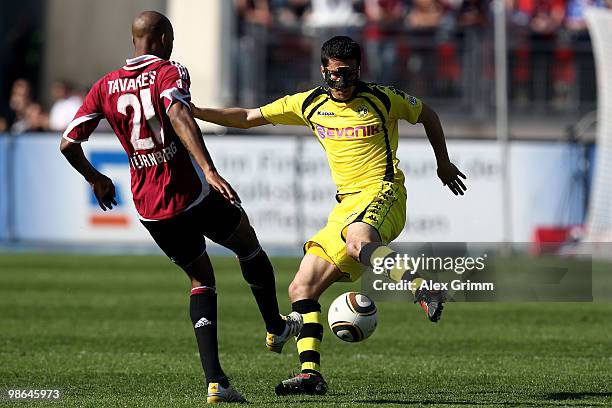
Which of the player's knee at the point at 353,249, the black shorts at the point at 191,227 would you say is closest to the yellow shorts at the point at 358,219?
the player's knee at the point at 353,249

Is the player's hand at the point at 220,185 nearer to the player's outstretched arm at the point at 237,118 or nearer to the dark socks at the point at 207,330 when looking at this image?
the dark socks at the point at 207,330

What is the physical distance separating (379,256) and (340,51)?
136 centimetres

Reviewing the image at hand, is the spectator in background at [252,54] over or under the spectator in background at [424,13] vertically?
under

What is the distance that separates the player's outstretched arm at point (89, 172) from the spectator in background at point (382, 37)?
1455 cm

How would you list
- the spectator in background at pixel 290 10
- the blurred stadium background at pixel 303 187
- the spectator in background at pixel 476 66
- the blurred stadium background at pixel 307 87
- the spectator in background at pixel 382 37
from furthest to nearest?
1. the spectator in background at pixel 290 10
2. the spectator in background at pixel 476 66
3. the spectator in background at pixel 382 37
4. the blurred stadium background at pixel 307 87
5. the blurred stadium background at pixel 303 187

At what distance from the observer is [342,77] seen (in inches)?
329

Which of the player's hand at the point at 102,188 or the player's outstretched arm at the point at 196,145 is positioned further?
the player's hand at the point at 102,188

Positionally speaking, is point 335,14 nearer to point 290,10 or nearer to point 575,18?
point 290,10

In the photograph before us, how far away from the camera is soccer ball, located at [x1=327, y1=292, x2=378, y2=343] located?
8148mm

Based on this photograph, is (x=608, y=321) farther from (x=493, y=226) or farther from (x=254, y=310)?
(x=493, y=226)

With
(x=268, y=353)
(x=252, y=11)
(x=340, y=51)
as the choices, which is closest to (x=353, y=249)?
(x=340, y=51)

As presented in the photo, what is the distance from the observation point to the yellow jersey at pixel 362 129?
8.46 metres

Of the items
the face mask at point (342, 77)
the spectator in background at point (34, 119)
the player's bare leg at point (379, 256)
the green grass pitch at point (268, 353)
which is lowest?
the green grass pitch at point (268, 353)

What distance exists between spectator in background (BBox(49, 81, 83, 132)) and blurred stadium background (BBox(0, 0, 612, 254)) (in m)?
0.04
